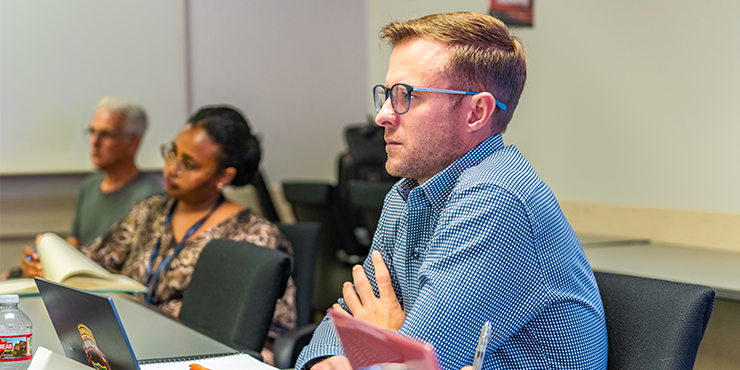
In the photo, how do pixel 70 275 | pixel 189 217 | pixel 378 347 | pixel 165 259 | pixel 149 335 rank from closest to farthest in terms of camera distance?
1. pixel 378 347
2. pixel 149 335
3. pixel 70 275
4. pixel 165 259
5. pixel 189 217

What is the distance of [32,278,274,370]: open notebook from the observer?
92 centimetres

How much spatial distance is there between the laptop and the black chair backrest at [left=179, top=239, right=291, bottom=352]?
0.45 m

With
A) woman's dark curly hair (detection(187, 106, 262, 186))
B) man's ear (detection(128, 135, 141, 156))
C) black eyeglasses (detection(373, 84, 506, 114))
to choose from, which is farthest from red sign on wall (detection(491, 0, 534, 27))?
Answer: black eyeglasses (detection(373, 84, 506, 114))

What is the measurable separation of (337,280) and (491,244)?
9.52 ft

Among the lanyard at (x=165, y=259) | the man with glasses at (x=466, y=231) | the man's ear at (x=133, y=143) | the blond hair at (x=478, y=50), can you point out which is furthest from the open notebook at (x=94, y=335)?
the man's ear at (x=133, y=143)

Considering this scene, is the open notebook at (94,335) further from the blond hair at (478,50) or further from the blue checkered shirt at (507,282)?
the blond hair at (478,50)

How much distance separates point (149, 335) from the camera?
149cm

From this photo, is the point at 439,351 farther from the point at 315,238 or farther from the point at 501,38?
the point at 315,238

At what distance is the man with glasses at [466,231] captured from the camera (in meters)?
0.97

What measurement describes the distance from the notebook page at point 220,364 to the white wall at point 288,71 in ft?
9.75

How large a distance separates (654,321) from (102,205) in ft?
9.26

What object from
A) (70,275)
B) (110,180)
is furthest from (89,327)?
(110,180)

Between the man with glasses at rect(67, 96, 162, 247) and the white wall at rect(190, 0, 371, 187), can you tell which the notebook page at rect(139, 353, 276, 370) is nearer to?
the man with glasses at rect(67, 96, 162, 247)

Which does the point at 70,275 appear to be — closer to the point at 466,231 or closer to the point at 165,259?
the point at 165,259
